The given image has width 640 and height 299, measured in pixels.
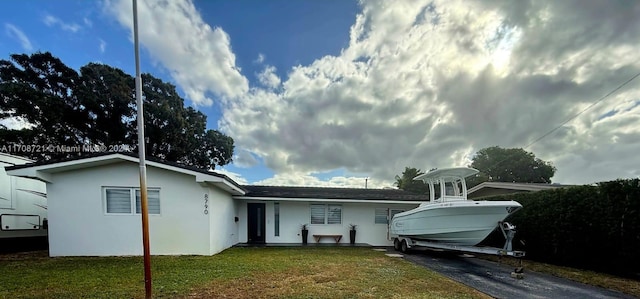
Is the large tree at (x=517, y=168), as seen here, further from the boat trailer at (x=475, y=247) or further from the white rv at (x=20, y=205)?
the white rv at (x=20, y=205)

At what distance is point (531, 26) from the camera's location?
9750 mm

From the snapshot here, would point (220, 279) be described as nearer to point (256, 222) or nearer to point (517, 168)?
point (256, 222)

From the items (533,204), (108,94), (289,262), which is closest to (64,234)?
(289,262)

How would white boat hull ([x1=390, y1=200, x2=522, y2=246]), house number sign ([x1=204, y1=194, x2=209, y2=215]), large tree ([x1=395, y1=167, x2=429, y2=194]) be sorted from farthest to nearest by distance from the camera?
large tree ([x1=395, y1=167, x2=429, y2=194]) < house number sign ([x1=204, y1=194, x2=209, y2=215]) < white boat hull ([x1=390, y1=200, x2=522, y2=246])

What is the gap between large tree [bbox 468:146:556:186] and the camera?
32653mm

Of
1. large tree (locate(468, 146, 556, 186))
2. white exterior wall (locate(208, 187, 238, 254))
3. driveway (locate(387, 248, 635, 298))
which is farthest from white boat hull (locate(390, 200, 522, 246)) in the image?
large tree (locate(468, 146, 556, 186))

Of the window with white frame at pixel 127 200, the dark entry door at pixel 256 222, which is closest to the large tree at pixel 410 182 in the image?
the dark entry door at pixel 256 222

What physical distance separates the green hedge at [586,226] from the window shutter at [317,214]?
8.05 m

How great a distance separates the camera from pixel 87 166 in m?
8.65

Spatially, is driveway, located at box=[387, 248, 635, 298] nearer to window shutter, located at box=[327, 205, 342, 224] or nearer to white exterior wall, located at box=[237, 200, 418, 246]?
white exterior wall, located at box=[237, 200, 418, 246]

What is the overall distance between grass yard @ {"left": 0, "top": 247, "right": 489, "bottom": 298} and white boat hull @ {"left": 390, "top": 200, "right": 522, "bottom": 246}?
75.3 inches

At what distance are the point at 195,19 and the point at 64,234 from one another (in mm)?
8468

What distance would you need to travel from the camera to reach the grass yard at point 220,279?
4.79 metres

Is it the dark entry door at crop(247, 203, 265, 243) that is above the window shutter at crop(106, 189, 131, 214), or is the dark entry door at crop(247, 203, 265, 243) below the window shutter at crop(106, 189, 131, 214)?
below
